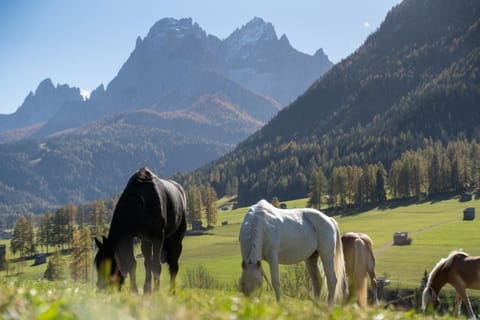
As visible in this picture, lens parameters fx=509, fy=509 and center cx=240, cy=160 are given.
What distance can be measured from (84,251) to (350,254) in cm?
8005

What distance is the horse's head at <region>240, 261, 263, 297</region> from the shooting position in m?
10.2

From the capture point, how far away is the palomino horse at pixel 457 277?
1708cm

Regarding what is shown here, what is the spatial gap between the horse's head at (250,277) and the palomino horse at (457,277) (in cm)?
884

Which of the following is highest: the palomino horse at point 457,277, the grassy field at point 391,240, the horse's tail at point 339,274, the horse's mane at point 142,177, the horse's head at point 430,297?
the horse's mane at point 142,177

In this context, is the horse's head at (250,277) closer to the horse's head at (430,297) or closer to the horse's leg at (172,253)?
the horse's leg at (172,253)

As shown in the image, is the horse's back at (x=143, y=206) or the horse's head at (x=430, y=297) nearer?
the horse's back at (x=143, y=206)

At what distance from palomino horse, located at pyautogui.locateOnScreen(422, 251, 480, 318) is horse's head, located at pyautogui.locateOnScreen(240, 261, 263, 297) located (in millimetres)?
8843

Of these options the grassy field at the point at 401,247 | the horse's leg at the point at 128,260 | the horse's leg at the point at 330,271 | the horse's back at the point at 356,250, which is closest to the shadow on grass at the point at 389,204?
the grassy field at the point at 401,247

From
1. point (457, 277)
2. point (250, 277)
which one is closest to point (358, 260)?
point (457, 277)

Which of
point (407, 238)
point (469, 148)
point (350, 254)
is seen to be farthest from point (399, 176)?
point (350, 254)

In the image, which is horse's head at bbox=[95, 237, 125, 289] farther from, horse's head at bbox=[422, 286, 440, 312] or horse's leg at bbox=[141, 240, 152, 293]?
horse's head at bbox=[422, 286, 440, 312]

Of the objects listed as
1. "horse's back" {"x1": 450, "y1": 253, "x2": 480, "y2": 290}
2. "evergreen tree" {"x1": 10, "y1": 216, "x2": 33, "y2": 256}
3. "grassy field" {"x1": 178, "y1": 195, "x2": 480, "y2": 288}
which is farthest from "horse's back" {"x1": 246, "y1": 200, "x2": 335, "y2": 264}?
"evergreen tree" {"x1": 10, "y1": 216, "x2": 33, "y2": 256}

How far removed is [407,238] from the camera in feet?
292

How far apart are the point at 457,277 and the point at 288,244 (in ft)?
26.6
